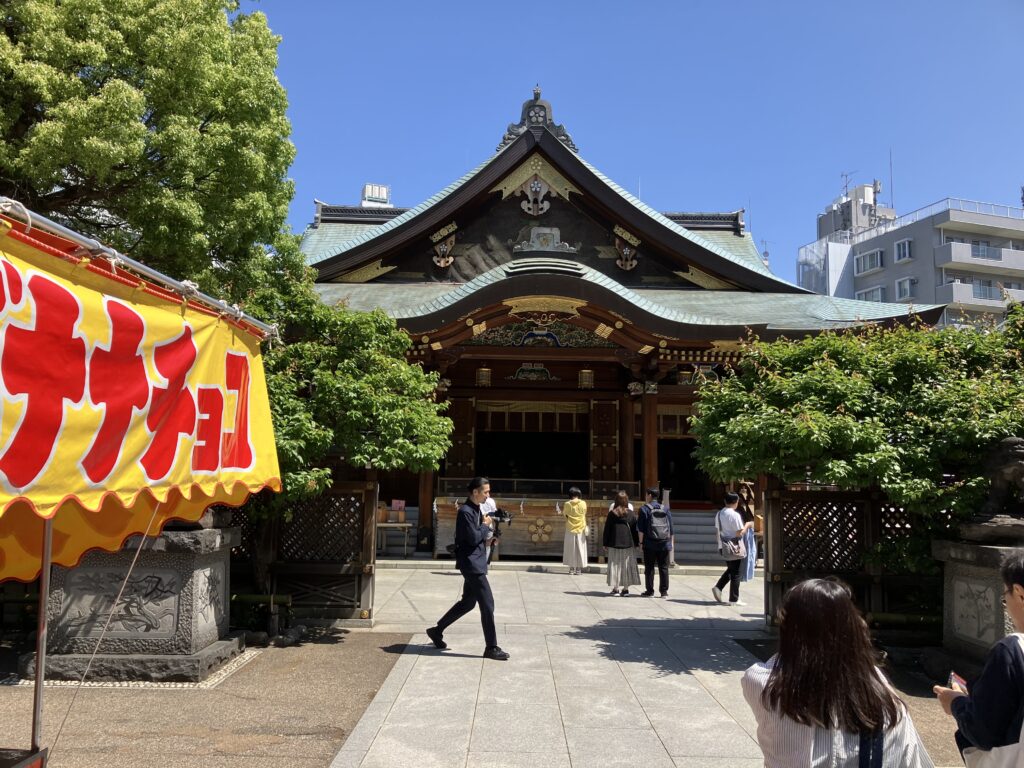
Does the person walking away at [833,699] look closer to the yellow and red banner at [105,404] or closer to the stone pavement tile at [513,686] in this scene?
the yellow and red banner at [105,404]

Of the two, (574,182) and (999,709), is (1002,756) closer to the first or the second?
(999,709)

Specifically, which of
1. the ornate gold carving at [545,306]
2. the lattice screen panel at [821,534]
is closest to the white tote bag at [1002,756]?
the lattice screen panel at [821,534]

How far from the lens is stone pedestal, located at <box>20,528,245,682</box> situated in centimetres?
602

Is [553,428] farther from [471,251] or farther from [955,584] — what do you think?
[955,584]

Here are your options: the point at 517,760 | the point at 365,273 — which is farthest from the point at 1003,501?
the point at 365,273

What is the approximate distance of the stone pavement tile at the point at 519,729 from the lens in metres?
4.55

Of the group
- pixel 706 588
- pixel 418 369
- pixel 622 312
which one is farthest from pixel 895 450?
pixel 622 312

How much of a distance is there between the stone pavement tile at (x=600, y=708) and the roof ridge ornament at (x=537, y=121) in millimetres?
15270

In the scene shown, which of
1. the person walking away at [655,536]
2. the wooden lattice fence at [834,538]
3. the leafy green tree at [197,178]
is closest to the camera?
the leafy green tree at [197,178]

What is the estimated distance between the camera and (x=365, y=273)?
17.9m

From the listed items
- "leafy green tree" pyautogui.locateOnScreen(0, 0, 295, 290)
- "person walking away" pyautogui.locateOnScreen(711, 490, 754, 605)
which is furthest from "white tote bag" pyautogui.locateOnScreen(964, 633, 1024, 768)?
"leafy green tree" pyautogui.locateOnScreen(0, 0, 295, 290)

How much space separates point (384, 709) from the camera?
527 cm

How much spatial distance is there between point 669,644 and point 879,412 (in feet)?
10.1

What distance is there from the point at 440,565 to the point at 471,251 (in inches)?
307
